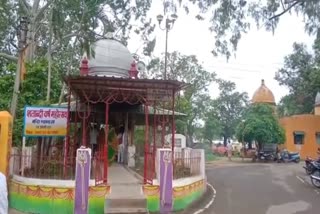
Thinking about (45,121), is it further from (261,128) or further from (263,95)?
(263,95)

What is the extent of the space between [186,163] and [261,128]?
17610mm

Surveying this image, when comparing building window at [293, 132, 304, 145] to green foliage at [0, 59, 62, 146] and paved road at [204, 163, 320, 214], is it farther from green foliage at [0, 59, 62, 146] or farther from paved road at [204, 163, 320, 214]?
green foliage at [0, 59, 62, 146]

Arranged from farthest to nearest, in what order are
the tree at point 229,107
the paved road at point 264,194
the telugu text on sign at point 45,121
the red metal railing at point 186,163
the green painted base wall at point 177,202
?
1. the tree at point 229,107
2. the telugu text on sign at point 45,121
3. the red metal railing at point 186,163
4. the paved road at point 264,194
5. the green painted base wall at point 177,202

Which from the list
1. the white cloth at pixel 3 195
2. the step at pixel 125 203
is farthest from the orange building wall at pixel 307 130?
the white cloth at pixel 3 195

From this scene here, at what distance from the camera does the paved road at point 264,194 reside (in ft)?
38.4

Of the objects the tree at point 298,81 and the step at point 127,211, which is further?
the tree at point 298,81

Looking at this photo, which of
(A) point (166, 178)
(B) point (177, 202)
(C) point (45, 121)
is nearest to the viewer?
(A) point (166, 178)

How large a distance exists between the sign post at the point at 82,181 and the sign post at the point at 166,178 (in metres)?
1.80

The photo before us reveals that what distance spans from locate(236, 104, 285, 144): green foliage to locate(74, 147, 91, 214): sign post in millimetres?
20900

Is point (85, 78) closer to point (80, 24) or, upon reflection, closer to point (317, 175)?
point (80, 24)

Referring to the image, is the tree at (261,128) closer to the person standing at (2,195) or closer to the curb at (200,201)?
the curb at (200,201)

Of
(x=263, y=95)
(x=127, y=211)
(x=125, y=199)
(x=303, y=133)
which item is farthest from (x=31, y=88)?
(x=263, y=95)

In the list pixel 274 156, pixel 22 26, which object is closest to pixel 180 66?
pixel 274 156

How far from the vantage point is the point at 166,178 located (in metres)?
11.0
